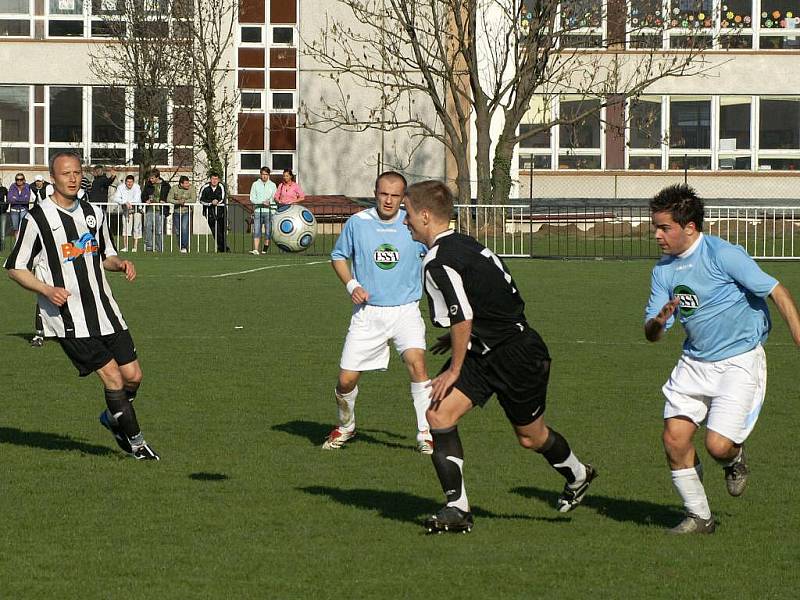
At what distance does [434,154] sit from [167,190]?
16069 mm

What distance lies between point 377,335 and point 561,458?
2488mm

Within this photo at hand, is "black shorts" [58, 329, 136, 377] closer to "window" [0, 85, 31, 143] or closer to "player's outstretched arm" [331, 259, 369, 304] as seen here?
"player's outstretched arm" [331, 259, 369, 304]

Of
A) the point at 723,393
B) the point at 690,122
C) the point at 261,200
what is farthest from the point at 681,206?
the point at 690,122

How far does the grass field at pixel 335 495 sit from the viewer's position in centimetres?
626

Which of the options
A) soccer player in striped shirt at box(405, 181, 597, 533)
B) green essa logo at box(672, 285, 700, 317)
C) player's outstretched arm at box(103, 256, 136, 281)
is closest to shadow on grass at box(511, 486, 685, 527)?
soccer player in striped shirt at box(405, 181, 597, 533)

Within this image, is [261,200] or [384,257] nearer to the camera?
[384,257]

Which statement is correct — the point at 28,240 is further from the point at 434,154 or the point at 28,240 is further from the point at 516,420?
the point at 434,154

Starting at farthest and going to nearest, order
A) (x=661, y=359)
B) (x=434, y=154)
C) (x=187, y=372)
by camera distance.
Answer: (x=434, y=154)
(x=661, y=359)
(x=187, y=372)

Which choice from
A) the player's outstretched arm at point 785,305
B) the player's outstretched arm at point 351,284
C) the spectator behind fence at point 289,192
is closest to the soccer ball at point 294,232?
→ the spectator behind fence at point 289,192

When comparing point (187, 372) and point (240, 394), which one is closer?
point (240, 394)

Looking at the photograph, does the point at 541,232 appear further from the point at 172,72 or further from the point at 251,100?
the point at 251,100

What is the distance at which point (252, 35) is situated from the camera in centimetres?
4959

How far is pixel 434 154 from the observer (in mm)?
48594

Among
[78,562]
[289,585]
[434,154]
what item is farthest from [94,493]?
[434,154]
